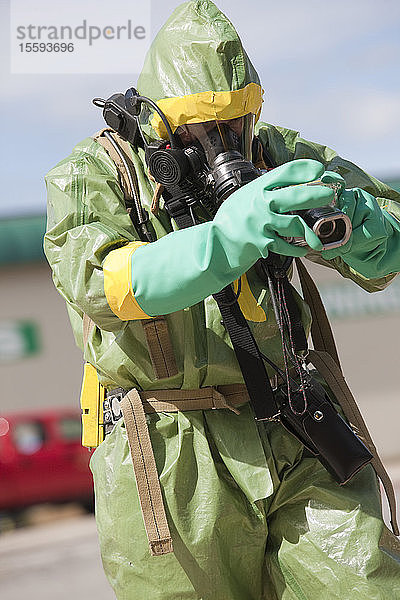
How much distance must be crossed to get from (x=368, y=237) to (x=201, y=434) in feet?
1.96

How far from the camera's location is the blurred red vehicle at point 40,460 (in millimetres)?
5695

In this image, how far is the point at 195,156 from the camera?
191cm

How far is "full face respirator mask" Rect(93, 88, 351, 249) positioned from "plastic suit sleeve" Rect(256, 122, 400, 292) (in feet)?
0.83

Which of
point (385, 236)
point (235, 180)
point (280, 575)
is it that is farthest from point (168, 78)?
point (280, 575)

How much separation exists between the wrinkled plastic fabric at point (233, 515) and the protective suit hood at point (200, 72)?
26.8 inches

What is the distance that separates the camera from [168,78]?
196cm

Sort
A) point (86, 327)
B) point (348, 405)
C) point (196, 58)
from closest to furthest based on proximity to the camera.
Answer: point (196, 58) < point (86, 327) < point (348, 405)

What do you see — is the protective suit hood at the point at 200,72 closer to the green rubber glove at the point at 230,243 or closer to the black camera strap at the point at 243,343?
the black camera strap at the point at 243,343

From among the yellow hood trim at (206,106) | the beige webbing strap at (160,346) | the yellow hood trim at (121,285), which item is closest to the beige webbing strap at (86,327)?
the beige webbing strap at (160,346)

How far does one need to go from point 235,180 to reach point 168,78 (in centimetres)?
31

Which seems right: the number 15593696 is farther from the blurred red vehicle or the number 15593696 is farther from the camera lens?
the camera lens

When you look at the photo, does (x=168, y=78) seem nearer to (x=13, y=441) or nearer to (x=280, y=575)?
(x=280, y=575)

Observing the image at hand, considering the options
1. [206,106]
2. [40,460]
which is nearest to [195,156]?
[206,106]

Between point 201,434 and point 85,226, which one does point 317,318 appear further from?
point 85,226
